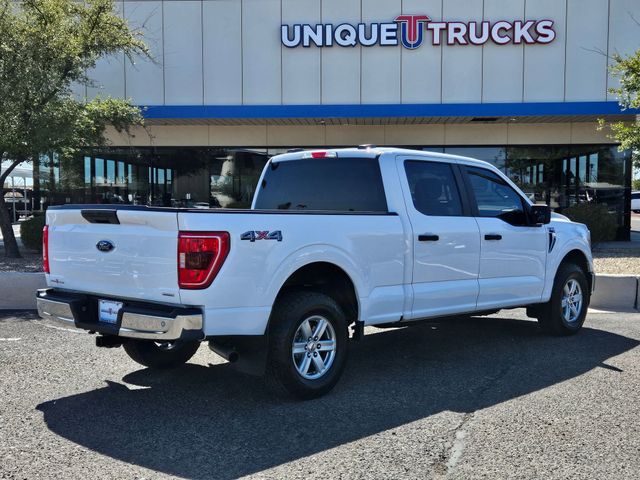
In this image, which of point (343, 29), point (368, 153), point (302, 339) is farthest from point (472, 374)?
point (343, 29)

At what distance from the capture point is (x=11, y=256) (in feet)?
42.4

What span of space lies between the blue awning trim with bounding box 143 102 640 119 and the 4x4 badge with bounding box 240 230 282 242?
1208 cm

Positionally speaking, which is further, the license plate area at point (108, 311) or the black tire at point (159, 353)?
the black tire at point (159, 353)

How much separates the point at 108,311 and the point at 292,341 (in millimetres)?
1410

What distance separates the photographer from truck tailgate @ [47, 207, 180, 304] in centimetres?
428

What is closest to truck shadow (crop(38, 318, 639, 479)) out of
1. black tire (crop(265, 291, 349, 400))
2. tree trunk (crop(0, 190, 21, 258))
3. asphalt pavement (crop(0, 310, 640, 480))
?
asphalt pavement (crop(0, 310, 640, 480))

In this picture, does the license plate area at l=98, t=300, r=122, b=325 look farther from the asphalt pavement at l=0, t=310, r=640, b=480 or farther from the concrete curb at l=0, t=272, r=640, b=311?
the concrete curb at l=0, t=272, r=640, b=311

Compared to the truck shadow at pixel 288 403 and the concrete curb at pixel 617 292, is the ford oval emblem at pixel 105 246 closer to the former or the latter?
the truck shadow at pixel 288 403

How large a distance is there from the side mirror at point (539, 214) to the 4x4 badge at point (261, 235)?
335cm

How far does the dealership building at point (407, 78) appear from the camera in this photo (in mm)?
16266

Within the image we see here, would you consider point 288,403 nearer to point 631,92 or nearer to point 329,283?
point 329,283

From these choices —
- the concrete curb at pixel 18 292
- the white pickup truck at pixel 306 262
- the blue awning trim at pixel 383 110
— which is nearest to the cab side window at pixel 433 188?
the white pickup truck at pixel 306 262

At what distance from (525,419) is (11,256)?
11673mm

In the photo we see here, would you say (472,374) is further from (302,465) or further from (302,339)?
(302,465)
